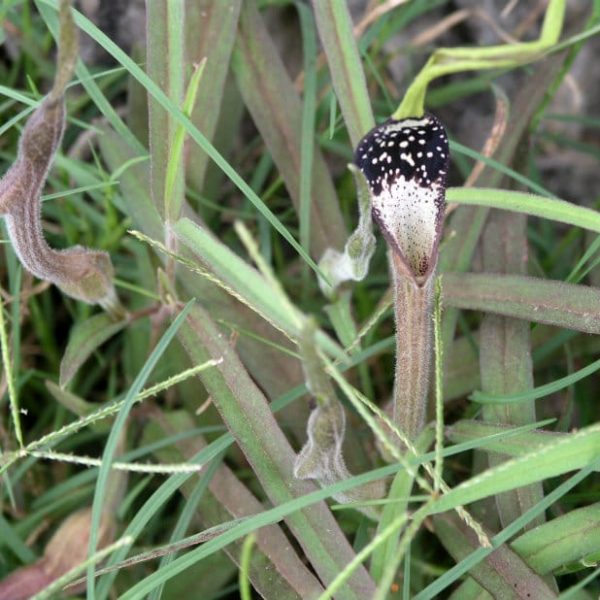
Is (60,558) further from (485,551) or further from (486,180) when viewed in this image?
(486,180)

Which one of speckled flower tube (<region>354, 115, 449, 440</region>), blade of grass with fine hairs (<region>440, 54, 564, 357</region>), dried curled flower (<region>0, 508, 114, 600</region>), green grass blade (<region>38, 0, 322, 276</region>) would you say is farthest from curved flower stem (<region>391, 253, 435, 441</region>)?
dried curled flower (<region>0, 508, 114, 600</region>)

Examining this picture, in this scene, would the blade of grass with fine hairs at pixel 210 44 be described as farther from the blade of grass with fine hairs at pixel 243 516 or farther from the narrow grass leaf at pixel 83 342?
the blade of grass with fine hairs at pixel 243 516

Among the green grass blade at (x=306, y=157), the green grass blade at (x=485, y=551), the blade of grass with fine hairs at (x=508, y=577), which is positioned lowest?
the blade of grass with fine hairs at (x=508, y=577)

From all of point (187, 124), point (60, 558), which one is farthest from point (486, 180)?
point (60, 558)

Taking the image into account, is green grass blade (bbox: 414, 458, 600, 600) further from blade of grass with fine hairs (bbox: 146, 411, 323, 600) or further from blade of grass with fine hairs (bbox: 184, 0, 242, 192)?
blade of grass with fine hairs (bbox: 184, 0, 242, 192)

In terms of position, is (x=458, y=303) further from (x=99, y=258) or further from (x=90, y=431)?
(x=90, y=431)

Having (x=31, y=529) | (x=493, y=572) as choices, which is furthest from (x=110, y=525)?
(x=493, y=572)

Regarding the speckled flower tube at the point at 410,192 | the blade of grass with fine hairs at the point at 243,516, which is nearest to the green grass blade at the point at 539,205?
the speckled flower tube at the point at 410,192
